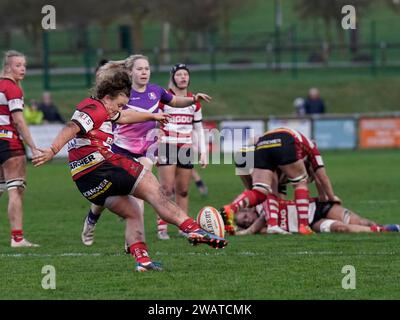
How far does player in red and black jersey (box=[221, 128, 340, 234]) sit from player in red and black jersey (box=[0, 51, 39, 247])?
257 cm

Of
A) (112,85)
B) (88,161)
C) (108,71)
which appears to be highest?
(108,71)

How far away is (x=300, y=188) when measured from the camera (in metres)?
13.5

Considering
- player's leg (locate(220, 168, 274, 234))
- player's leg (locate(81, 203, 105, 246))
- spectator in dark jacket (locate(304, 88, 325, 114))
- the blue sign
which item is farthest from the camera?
spectator in dark jacket (locate(304, 88, 325, 114))

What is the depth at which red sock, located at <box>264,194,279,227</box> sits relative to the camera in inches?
530

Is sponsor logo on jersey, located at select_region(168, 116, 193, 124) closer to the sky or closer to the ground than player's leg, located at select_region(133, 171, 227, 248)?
closer to the sky

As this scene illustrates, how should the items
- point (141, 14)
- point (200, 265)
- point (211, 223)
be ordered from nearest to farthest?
point (211, 223), point (200, 265), point (141, 14)

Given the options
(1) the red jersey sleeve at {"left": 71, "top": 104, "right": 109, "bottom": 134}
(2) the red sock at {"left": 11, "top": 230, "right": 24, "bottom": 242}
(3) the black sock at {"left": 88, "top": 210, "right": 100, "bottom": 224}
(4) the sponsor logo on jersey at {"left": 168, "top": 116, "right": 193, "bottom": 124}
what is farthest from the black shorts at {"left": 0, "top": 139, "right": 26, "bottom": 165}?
(1) the red jersey sleeve at {"left": 71, "top": 104, "right": 109, "bottom": 134}

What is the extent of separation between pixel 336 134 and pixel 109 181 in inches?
875

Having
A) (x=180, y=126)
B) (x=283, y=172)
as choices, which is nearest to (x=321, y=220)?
(x=283, y=172)

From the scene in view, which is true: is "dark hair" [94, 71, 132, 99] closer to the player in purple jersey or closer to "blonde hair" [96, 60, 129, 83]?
"blonde hair" [96, 60, 129, 83]

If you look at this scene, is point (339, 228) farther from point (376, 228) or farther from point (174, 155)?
point (174, 155)

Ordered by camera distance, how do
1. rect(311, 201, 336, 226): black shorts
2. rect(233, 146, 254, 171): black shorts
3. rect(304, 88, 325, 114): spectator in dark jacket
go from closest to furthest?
rect(311, 201, 336, 226): black shorts < rect(233, 146, 254, 171): black shorts < rect(304, 88, 325, 114): spectator in dark jacket

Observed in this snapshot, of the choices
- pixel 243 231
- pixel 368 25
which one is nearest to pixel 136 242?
pixel 243 231

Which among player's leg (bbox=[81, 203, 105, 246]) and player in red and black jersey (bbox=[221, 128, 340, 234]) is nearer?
player's leg (bbox=[81, 203, 105, 246])
